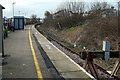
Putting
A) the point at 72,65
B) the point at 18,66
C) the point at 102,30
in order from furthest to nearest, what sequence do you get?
the point at 102,30, the point at 72,65, the point at 18,66

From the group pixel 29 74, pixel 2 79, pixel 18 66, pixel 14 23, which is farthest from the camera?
pixel 14 23

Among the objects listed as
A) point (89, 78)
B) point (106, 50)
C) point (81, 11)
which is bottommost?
point (89, 78)

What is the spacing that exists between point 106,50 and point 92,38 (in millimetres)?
11536

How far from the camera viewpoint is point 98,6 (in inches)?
1395

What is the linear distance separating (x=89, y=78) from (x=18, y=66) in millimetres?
3287

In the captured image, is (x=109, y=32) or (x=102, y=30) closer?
(x=109, y=32)

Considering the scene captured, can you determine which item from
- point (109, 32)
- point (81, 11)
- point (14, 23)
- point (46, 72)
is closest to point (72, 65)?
point (46, 72)

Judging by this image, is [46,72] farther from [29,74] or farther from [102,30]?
[102,30]

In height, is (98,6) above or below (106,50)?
above

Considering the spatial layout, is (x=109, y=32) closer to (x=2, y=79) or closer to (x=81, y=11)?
(x=2, y=79)

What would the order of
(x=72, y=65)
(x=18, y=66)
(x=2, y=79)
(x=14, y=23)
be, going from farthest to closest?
1. (x=14, y=23)
2. (x=72, y=65)
3. (x=18, y=66)
4. (x=2, y=79)

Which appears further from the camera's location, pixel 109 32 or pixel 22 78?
pixel 109 32

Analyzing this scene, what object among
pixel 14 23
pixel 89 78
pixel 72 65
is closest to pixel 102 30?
pixel 72 65

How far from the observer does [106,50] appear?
20.5 ft
